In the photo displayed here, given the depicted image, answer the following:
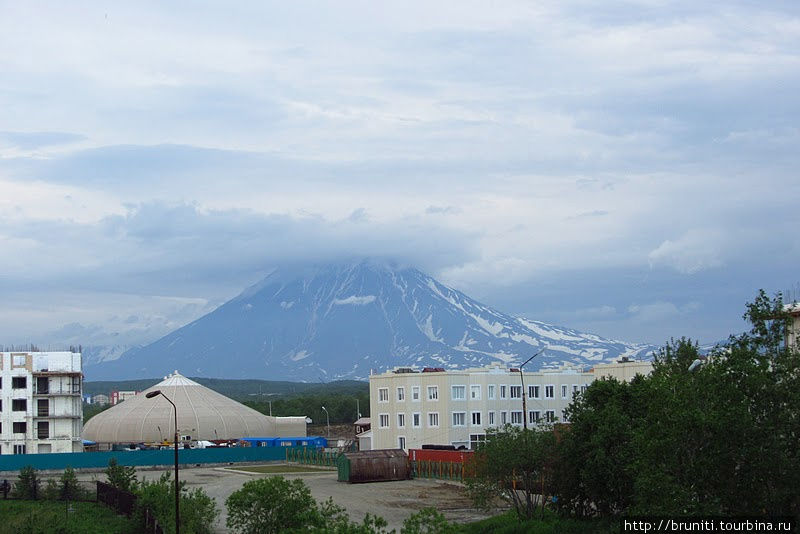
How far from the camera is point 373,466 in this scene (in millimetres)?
90500

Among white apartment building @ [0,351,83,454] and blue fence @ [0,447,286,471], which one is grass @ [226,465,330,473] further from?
white apartment building @ [0,351,83,454]

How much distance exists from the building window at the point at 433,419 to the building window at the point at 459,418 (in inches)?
78.3

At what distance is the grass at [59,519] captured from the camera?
51.1 m

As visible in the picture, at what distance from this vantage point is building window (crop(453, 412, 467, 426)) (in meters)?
106

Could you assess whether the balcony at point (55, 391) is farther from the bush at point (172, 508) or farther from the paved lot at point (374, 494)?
the bush at point (172, 508)

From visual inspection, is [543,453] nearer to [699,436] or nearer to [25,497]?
[699,436]

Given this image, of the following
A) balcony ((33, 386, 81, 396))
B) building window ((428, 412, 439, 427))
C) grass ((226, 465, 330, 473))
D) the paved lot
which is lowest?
grass ((226, 465, 330, 473))

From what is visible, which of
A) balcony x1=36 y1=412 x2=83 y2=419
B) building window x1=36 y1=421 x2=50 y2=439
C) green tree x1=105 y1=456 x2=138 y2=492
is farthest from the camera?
building window x1=36 y1=421 x2=50 y2=439

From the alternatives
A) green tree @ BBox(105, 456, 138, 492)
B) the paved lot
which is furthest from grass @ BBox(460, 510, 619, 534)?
green tree @ BBox(105, 456, 138, 492)

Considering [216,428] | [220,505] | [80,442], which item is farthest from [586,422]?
[216,428]

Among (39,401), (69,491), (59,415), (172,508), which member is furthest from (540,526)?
(39,401)

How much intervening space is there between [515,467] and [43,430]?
263 feet

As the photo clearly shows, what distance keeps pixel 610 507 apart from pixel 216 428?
113 meters

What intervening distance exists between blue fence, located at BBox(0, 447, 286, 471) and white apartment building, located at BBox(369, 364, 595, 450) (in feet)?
55.1
